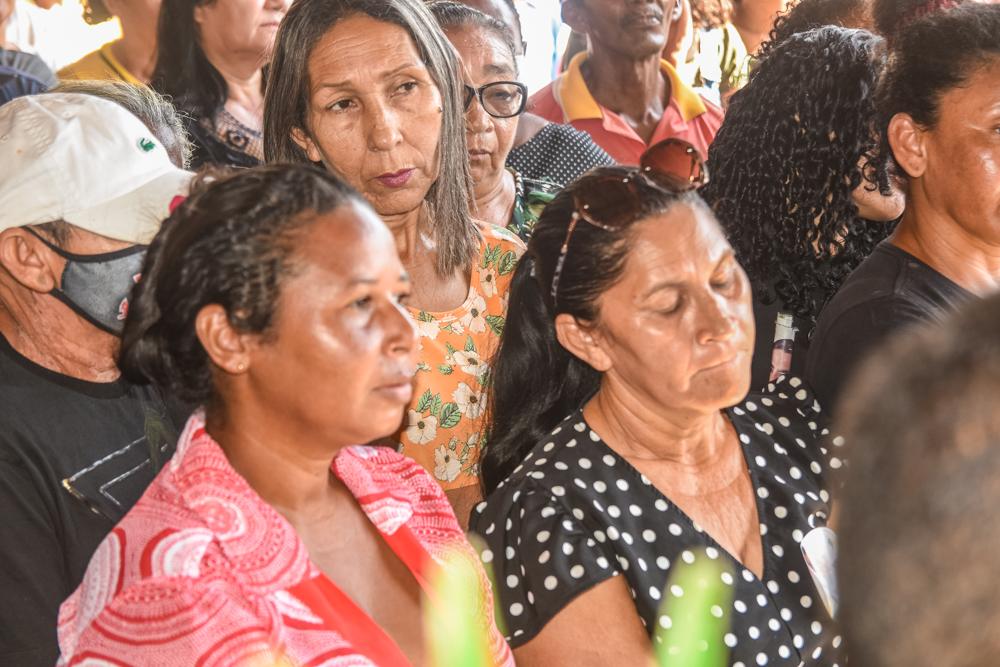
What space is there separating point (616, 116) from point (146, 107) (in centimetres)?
239

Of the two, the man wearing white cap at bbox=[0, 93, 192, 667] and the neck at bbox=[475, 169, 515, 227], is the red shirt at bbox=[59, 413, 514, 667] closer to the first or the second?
the man wearing white cap at bbox=[0, 93, 192, 667]

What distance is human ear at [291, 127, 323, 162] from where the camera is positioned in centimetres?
246

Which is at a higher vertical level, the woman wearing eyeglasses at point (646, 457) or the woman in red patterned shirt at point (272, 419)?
the woman in red patterned shirt at point (272, 419)

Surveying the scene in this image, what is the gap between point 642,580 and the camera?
5.98 feet

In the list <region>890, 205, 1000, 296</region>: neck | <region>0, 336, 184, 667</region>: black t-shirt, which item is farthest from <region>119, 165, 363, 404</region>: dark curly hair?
<region>890, 205, 1000, 296</region>: neck

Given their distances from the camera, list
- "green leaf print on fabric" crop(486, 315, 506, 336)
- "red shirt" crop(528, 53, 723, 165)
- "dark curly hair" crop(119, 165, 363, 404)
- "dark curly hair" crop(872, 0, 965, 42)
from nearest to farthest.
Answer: "dark curly hair" crop(119, 165, 363, 404) → "green leaf print on fabric" crop(486, 315, 506, 336) → "dark curly hair" crop(872, 0, 965, 42) → "red shirt" crop(528, 53, 723, 165)

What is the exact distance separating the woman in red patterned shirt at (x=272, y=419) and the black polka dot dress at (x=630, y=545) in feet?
0.65

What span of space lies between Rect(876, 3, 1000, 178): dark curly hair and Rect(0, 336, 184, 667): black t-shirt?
4.94 feet

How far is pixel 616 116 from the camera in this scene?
4375mm

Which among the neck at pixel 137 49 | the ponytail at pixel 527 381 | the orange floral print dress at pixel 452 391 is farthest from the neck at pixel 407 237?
the neck at pixel 137 49

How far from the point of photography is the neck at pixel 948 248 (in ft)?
7.50

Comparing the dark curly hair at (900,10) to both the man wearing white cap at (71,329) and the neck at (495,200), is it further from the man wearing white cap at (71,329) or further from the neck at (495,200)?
the man wearing white cap at (71,329)

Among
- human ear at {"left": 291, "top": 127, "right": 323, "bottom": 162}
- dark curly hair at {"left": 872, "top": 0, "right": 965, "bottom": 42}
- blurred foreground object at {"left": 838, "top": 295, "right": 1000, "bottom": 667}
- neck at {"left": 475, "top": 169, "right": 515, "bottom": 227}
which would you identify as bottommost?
neck at {"left": 475, "top": 169, "right": 515, "bottom": 227}

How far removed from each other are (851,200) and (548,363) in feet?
2.85
